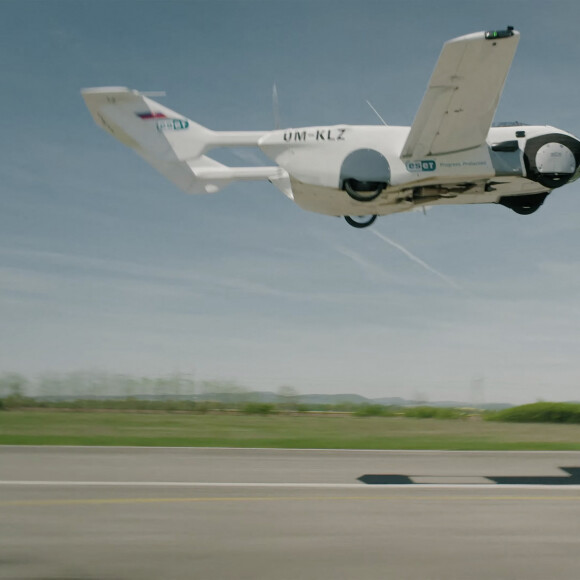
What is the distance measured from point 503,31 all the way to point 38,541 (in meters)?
8.53

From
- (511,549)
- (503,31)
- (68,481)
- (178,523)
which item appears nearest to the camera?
(511,549)

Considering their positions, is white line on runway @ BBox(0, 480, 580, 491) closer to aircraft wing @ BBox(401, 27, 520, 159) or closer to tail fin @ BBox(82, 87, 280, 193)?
tail fin @ BBox(82, 87, 280, 193)

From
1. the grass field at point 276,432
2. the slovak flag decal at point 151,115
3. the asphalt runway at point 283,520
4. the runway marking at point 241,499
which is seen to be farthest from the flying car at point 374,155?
the grass field at point 276,432

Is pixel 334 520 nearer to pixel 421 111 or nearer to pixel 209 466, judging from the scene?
pixel 209 466

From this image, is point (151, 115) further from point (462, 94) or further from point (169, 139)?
Answer: point (462, 94)

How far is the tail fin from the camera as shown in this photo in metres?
10.9

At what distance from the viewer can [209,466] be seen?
12.9 m

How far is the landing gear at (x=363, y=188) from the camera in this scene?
10.5 m

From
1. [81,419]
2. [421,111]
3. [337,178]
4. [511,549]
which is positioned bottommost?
[511,549]

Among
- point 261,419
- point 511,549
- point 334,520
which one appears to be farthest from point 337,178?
point 261,419

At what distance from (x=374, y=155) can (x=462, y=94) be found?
1659 millimetres

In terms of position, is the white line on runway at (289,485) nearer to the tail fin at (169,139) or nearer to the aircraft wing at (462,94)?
the tail fin at (169,139)

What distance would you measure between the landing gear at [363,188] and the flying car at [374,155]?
17 millimetres

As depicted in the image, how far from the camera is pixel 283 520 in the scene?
809 cm
